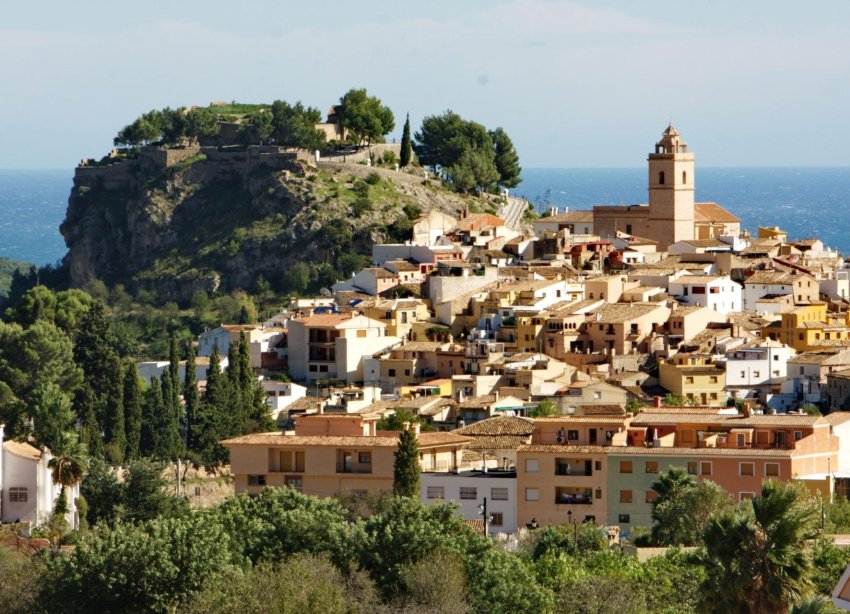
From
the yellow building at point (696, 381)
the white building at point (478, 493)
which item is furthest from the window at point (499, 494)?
the yellow building at point (696, 381)

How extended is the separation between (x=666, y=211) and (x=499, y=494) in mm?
38792

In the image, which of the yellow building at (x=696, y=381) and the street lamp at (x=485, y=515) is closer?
the street lamp at (x=485, y=515)

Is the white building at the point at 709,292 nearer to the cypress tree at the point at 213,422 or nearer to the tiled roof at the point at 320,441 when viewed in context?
the cypress tree at the point at 213,422

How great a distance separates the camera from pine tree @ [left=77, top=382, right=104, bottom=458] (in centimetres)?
6025

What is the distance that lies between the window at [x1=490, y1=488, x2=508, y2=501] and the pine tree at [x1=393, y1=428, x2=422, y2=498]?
1717mm

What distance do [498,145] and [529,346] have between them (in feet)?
118

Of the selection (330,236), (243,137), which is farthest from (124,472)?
(243,137)

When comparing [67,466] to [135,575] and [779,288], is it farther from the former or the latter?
[779,288]

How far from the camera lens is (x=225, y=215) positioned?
99.8m

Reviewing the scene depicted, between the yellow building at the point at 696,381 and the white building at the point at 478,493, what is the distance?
14497 mm

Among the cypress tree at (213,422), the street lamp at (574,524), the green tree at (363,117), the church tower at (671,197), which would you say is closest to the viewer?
the street lamp at (574,524)

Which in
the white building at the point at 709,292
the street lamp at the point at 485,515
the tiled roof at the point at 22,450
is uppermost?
the white building at the point at 709,292

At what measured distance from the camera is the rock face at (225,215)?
302 feet

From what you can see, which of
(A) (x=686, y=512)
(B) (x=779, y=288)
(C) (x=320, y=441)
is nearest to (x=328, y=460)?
(C) (x=320, y=441)
